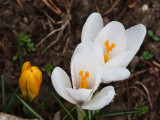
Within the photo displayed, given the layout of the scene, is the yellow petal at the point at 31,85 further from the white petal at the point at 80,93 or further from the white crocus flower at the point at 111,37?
the white crocus flower at the point at 111,37

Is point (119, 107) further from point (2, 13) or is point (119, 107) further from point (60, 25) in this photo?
point (2, 13)

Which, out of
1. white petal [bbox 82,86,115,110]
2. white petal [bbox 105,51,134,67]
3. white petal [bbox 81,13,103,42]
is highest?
white petal [bbox 81,13,103,42]

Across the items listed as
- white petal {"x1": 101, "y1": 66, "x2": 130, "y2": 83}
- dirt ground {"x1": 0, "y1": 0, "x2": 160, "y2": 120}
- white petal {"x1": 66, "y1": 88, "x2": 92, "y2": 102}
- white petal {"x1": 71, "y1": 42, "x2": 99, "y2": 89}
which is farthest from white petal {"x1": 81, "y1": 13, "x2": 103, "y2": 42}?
dirt ground {"x1": 0, "y1": 0, "x2": 160, "y2": 120}

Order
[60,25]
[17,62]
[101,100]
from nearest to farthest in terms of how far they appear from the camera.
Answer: [101,100] < [17,62] < [60,25]

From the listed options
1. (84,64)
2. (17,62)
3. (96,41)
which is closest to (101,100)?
(84,64)

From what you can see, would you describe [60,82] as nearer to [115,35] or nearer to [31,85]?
[31,85]

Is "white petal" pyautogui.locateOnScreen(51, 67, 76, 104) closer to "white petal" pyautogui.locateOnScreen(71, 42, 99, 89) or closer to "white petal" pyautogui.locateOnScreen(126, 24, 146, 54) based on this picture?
"white petal" pyautogui.locateOnScreen(71, 42, 99, 89)

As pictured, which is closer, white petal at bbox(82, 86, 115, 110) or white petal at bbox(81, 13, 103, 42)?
white petal at bbox(82, 86, 115, 110)
